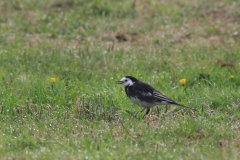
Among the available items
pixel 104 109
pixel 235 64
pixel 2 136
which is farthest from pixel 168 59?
pixel 2 136

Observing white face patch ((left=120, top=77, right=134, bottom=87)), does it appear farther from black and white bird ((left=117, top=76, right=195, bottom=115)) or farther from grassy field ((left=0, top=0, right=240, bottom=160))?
grassy field ((left=0, top=0, right=240, bottom=160))

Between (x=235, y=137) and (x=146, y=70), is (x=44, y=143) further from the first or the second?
(x=146, y=70)

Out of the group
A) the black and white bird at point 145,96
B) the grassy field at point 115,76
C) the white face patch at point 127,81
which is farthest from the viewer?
the white face patch at point 127,81

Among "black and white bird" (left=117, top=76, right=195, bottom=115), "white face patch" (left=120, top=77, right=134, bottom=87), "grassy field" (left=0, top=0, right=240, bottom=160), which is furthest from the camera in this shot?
"white face patch" (left=120, top=77, right=134, bottom=87)

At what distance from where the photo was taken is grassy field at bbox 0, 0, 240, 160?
557cm

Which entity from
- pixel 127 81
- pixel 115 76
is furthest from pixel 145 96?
pixel 115 76

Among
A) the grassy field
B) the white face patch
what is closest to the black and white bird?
the white face patch

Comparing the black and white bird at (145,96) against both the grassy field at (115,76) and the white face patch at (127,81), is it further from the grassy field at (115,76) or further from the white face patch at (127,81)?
the grassy field at (115,76)

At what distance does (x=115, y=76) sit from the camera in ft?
30.0

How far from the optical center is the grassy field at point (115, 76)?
5.57 m

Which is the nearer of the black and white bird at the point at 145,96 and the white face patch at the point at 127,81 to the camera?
the black and white bird at the point at 145,96

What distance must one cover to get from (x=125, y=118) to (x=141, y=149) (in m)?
1.73

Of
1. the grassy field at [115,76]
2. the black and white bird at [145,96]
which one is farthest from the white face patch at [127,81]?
the grassy field at [115,76]

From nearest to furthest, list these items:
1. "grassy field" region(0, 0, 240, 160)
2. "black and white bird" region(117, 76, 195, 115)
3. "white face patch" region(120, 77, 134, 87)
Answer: "grassy field" region(0, 0, 240, 160)
"black and white bird" region(117, 76, 195, 115)
"white face patch" region(120, 77, 134, 87)
